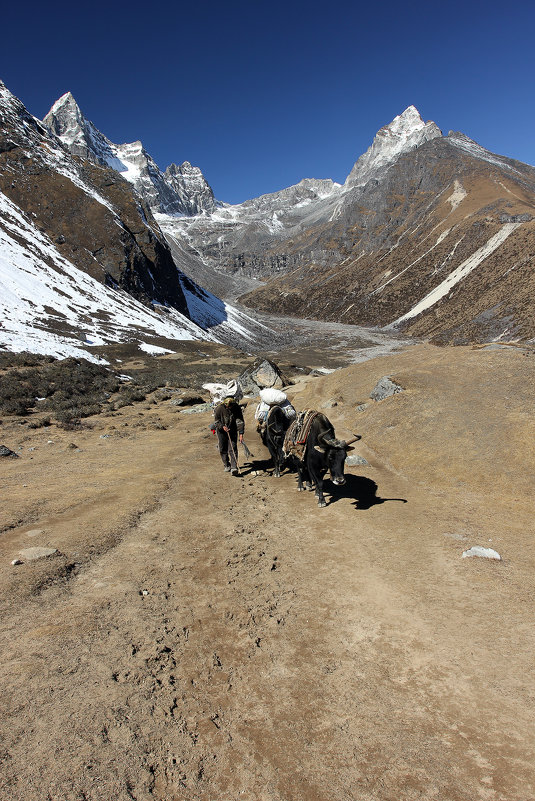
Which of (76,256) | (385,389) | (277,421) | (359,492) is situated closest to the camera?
(359,492)

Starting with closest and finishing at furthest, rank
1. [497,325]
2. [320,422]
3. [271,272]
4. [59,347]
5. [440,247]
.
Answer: [320,422], [59,347], [497,325], [440,247], [271,272]

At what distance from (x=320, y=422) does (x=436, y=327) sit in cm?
8080

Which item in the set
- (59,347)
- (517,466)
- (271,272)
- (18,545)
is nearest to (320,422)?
(517,466)

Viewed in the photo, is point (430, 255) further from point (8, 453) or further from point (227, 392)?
point (8, 453)

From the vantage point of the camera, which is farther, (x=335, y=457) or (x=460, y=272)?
(x=460, y=272)

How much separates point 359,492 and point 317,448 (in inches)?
71.8

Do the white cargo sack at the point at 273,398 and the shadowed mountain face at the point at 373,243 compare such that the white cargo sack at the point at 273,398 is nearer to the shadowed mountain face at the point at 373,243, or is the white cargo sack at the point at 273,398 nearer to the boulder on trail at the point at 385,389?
the boulder on trail at the point at 385,389

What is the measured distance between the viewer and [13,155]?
8000cm

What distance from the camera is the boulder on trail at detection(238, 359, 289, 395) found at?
87.1 feet

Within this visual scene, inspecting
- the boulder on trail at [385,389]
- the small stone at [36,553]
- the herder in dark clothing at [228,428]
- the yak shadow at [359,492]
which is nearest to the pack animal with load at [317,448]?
the yak shadow at [359,492]

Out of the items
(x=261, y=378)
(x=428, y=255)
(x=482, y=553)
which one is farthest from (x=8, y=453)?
(x=428, y=255)

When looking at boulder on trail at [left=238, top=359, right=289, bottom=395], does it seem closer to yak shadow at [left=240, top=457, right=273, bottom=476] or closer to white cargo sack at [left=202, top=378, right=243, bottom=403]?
yak shadow at [left=240, top=457, right=273, bottom=476]

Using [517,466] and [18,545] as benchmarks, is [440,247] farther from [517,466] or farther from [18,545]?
[18,545]

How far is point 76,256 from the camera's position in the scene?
2916 inches
